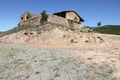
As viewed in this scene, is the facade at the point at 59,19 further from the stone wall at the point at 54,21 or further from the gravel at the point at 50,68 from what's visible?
the gravel at the point at 50,68

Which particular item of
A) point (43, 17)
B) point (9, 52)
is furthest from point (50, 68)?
point (43, 17)

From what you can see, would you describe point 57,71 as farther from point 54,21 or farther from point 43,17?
point 54,21

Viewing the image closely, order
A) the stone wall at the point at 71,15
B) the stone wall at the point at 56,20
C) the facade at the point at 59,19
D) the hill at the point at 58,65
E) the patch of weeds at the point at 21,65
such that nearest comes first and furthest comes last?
1. the hill at the point at 58,65
2. the patch of weeds at the point at 21,65
3. the stone wall at the point at 56,20
4. the facade at the point at 59,19
5. the stone wall at the point at 71,15

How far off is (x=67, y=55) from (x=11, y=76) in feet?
25.7

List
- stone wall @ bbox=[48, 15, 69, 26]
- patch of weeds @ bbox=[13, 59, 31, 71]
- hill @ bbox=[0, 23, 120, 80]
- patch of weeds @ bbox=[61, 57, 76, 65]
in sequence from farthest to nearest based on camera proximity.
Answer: stone wall @ bbox=[48, 15, 69, 26] < patch of weeds @ bbox=[61, 57, 76, 65] < patch of weeds @ bbox=[13, 59, 31, 71] < hill @ bbox=[0, 23, 120, 80]

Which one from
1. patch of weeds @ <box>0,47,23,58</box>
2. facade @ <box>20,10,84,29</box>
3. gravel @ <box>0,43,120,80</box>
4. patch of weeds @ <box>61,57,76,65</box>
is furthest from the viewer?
facade @ <box>20,10,84,29</box>

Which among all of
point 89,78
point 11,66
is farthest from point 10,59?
point 89,78

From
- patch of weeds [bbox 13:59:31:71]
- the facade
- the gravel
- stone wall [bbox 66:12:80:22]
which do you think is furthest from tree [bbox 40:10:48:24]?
patch of weeds [bbox 13:59:31:71]

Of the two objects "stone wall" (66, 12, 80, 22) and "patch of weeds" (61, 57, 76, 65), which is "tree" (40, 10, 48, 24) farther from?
"patch of weeds" (61, 57, 76, 65)

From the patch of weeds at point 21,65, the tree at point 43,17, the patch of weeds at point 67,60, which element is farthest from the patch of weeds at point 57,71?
the tree at point 43,17

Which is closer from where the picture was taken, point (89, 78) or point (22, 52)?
point (89, 78)

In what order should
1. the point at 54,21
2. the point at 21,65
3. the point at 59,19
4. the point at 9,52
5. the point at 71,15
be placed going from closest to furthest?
the point at 21,65, the point at 9,52, the point at 54,21, the point at 59,19, the point at 71,15

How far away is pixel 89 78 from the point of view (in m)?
19.2

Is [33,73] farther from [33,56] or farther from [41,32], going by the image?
[41,32]
